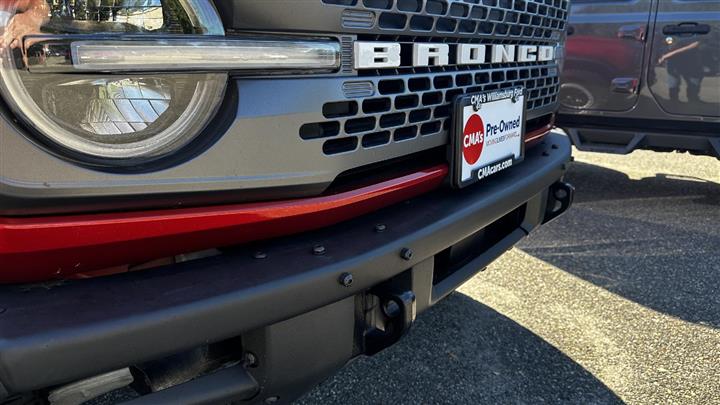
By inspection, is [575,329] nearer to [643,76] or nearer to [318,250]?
[318,250]

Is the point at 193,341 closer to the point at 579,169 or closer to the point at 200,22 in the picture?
the point at 200,22

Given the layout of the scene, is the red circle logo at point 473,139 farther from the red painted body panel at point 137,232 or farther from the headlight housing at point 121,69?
the headlight housing at point 121,69

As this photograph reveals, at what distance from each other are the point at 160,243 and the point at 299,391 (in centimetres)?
48

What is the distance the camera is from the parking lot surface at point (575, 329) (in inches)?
87.1

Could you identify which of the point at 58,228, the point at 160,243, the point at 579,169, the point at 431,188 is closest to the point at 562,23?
the point at 431,188

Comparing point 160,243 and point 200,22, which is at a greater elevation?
point 200,22

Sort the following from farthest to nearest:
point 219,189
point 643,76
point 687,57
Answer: point 643,76 → point 687,57 → point 219,189

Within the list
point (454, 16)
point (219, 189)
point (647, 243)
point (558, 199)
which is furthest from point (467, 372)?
point (647, 243)

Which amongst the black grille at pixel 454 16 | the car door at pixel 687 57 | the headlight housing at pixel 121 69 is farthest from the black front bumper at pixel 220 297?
the car door at pixel 687 57

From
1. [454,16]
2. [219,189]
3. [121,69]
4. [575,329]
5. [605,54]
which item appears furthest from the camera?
[605,54]

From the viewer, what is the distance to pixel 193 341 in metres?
1.06

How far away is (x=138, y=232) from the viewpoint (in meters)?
1.08

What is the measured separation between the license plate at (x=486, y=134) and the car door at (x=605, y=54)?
279 cm

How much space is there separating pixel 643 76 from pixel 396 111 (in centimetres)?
355
